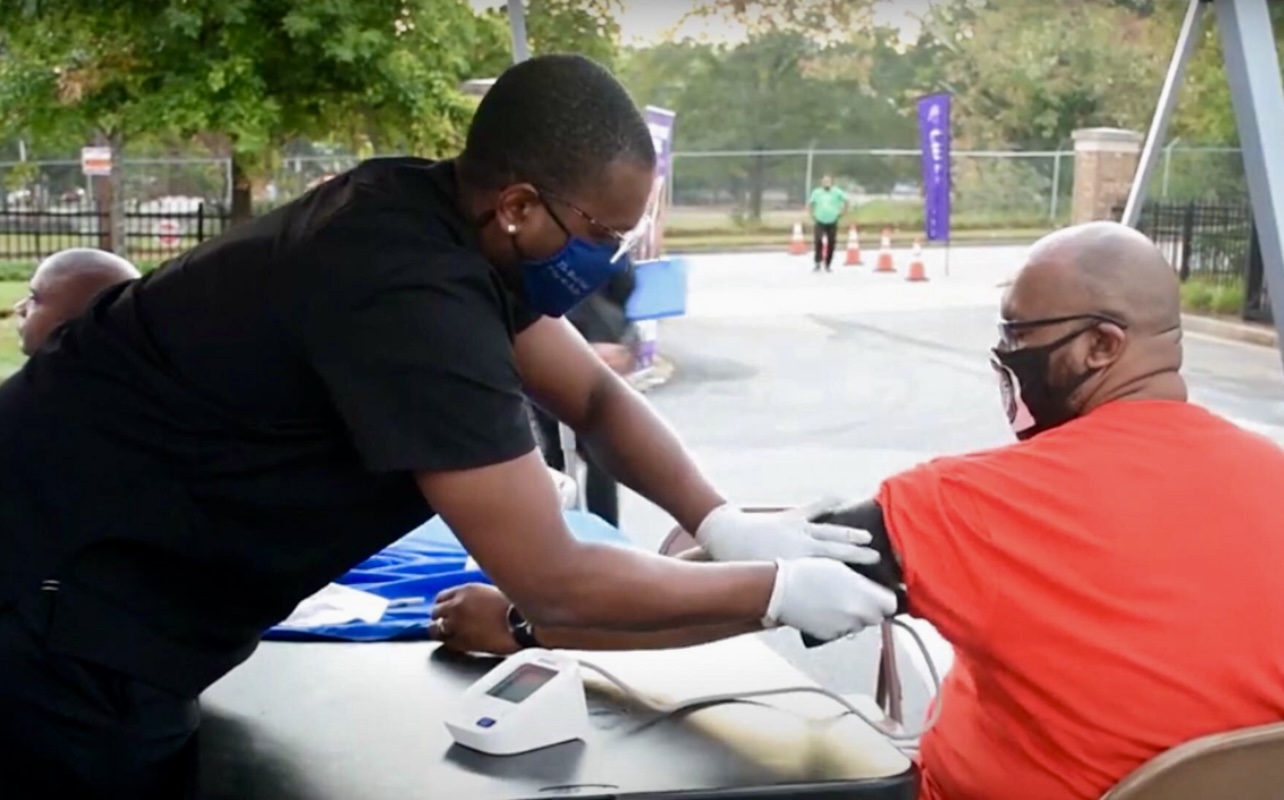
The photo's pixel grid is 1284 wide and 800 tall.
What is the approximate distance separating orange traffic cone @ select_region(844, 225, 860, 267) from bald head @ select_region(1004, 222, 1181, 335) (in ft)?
27.0

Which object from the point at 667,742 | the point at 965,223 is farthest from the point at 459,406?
the point at 965,223

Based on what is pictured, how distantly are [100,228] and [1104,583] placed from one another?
4789 millimetres

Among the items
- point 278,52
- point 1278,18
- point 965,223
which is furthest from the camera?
point 965,223

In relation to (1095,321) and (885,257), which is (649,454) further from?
(885,257)

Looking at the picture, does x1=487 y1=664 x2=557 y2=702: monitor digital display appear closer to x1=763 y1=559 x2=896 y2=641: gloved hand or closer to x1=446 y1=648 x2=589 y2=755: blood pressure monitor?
x1=446 y1=648 x2=589 y2=755: blood pressure monitor

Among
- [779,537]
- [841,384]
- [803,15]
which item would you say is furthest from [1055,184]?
[779,537]

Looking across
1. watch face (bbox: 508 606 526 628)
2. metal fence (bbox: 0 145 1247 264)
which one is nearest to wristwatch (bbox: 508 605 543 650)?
watch face (bbox: 508 606 526 628)

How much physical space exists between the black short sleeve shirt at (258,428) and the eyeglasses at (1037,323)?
594mm

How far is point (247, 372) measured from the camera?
1.29 m

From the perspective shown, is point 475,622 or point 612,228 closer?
point 612,228

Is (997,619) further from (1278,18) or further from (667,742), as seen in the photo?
(1278,18)

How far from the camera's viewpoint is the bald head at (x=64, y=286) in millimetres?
2312

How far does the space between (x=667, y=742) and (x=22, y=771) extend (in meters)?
0.61

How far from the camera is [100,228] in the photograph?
17.5 feet
